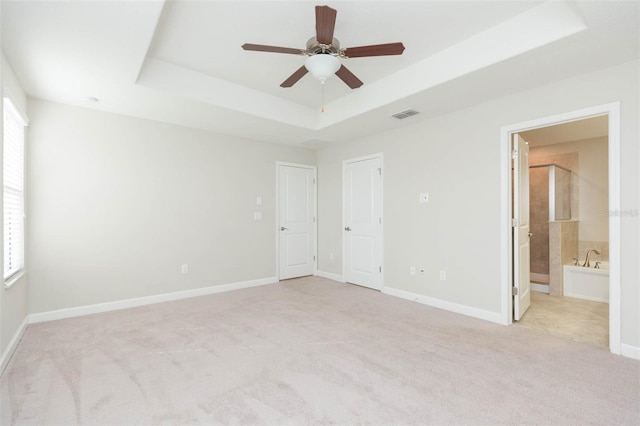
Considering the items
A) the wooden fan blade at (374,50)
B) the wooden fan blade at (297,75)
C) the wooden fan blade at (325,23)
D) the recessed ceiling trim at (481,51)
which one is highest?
the recessed ceiling trim at (481,51)

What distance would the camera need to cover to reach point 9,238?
2.82m

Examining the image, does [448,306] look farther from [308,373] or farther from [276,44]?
[276,44]

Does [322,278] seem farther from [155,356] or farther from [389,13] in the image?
[389,13]

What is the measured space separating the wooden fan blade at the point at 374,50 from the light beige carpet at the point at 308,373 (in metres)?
2.35

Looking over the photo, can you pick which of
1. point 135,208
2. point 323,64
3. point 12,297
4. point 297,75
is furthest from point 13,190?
point 323,64

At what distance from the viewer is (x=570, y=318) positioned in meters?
3.47

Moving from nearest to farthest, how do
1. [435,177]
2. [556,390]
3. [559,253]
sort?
[556,390]
[435,177]
[559,253]

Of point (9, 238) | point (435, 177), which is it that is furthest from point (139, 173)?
point (435, 177)

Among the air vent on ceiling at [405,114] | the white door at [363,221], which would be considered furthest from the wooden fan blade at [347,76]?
the white door at [363,221]

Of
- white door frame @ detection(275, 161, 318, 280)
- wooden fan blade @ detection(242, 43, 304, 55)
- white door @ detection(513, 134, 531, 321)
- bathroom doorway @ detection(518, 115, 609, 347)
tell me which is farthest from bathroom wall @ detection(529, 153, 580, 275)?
wooden fan blade @ detection(242, 43, 304, 55)

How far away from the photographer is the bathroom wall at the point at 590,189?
488 centimetres

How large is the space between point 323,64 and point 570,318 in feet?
12.6

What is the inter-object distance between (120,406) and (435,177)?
3.81 metres

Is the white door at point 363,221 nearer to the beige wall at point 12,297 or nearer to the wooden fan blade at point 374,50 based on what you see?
the wooden fan blade at point 374,50
